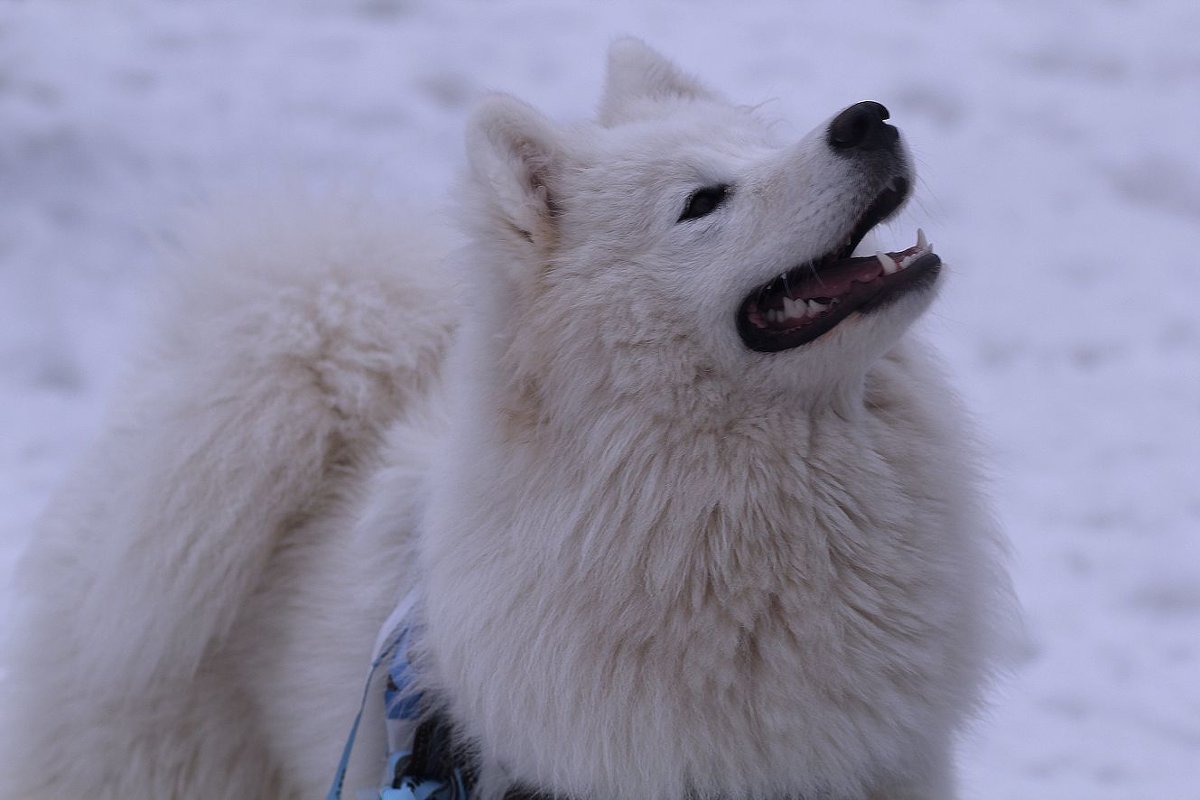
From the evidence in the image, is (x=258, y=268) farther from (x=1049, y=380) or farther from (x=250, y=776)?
(x=1049, y=380)

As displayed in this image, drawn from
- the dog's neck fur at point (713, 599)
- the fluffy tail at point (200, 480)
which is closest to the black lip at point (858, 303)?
the dog's neck fur at point (713, 599)

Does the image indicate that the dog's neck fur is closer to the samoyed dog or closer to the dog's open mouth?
the samoyed dog

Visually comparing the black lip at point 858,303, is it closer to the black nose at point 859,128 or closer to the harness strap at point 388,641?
the black nose at point 859,128

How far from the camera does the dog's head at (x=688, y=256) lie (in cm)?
217

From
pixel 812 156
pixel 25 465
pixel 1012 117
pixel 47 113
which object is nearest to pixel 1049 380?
pixel 1012 117

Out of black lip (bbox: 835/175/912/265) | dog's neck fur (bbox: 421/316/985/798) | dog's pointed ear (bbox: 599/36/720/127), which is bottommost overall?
dog's neck fur (bbox: 421/316/985/798)

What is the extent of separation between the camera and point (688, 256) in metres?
2.29

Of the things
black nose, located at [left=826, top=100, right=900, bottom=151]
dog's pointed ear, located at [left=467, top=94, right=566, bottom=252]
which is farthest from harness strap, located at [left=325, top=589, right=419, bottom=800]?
black nose, located at [left=826, top=100, right=900, bottom=151]

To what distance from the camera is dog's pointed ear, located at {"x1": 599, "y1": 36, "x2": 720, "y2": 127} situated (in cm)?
284

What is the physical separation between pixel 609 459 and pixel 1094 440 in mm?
3101

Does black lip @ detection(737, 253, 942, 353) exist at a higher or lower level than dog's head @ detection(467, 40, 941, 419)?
lower

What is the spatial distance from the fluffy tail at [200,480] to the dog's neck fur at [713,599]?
30.6 inches

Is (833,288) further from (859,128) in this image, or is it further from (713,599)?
(713,599)

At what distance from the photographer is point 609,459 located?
219cm
